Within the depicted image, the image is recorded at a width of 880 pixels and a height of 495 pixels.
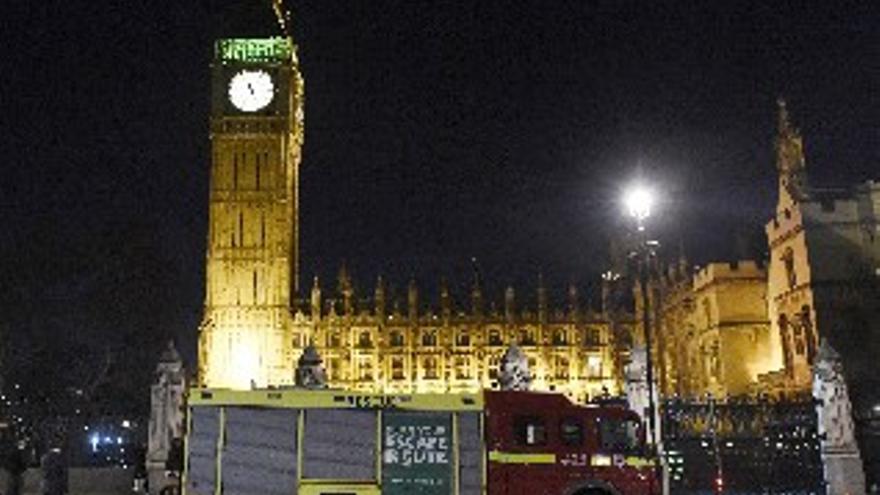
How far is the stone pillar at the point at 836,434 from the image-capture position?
26.9 metres

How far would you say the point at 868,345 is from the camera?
4941cm

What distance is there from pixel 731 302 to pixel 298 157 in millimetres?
51680

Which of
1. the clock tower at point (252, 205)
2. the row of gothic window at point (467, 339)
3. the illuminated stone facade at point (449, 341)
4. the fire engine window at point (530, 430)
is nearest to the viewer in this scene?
the fire engine window at point (530, 430)

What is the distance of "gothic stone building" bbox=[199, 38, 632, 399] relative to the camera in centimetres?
8531

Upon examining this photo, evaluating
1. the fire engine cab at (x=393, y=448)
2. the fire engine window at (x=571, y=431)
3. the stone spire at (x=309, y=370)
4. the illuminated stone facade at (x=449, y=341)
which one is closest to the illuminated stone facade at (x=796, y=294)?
the stone spire at (x=309, y=370)

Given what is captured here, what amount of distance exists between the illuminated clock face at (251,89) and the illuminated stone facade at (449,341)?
19.1 m

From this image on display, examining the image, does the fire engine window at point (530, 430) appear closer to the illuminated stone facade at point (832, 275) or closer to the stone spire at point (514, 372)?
the stone spire at point (514, 372)

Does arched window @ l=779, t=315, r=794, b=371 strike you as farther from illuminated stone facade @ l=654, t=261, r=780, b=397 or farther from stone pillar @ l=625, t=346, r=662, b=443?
stone pillar @ l=625, t=346, r=662, b=443

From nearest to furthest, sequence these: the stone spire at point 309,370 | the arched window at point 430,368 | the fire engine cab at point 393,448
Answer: the fire engine cab at point 393,448 < the stone spire at point 309,370 < the arched window at point 430,368

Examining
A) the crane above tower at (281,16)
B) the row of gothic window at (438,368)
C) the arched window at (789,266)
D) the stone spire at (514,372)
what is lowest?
the stone spire at (514,372)

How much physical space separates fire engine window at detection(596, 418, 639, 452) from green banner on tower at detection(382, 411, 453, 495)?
3.02 m

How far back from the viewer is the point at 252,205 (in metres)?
87.8

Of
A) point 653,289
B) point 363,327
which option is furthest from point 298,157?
point 653,289

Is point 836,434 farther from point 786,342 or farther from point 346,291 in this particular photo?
point 346,291
